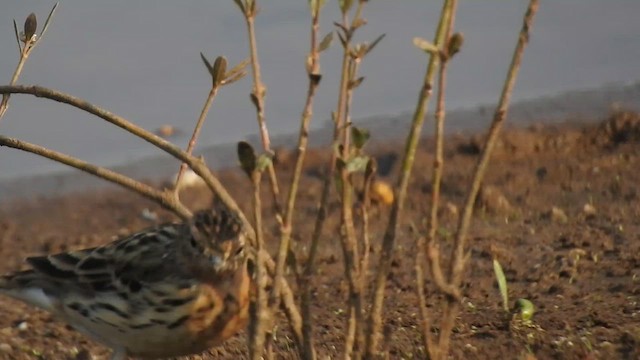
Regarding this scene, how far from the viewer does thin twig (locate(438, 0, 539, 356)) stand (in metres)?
4.75

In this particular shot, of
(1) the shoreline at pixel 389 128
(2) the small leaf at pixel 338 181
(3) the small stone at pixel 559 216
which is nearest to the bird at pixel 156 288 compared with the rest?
(2) the small leaf at pixel 338 181

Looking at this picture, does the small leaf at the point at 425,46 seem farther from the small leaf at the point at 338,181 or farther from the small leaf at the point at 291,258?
the small leaf at the point at 291,258

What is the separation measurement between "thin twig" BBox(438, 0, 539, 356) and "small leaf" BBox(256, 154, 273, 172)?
742 mm

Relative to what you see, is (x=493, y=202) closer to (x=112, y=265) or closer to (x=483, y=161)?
(x=112, y=265)

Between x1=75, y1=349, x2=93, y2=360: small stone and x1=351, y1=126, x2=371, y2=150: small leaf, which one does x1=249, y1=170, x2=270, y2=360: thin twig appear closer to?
x1=351, y1=126, x2=371, y2=150: small leaf

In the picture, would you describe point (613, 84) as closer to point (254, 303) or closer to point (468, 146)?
point (468, 146)

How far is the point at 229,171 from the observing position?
12023 millimetres

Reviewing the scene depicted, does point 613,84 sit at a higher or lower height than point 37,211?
higher

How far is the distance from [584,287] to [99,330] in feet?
7.39

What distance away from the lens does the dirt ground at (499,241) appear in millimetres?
6258

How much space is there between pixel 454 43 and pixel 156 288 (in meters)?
2.04

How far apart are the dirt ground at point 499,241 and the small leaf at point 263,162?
159 centimetres

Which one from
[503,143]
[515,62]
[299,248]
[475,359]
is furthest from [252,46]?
[503,143]

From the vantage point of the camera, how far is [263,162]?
4609 millimetres
